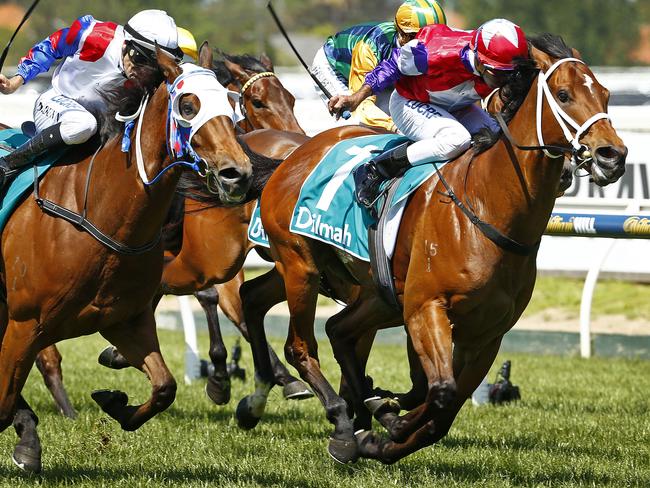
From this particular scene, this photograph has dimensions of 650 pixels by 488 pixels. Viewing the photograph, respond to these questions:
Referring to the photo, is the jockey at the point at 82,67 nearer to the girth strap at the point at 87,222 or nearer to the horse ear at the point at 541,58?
the girth strap at the point at 87,222

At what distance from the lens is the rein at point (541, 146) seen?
498cm

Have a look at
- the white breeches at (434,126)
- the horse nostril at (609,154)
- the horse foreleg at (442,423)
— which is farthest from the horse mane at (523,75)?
the horse foreleg at (442,423)

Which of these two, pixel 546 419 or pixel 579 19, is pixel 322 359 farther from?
pixel 579 19

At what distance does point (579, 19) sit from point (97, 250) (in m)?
56.3

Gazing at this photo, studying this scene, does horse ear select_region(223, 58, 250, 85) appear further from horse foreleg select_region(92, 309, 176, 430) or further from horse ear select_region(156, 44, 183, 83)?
horse ear select_region(156, 44, 183, 83)

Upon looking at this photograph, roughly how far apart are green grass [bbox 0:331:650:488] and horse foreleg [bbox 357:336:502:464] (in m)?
0.12

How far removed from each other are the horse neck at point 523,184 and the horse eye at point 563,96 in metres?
0.11

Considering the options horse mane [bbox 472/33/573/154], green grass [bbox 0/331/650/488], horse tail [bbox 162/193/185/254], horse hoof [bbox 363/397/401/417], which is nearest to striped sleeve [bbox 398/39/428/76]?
horse mane [bbox 472/33/573/154]

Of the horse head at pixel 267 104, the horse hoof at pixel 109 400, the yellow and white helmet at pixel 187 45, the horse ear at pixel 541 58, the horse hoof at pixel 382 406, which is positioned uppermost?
the horse ear at pixel 541 58

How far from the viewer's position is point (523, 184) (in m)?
5.28

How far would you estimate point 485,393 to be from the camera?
8195 mm

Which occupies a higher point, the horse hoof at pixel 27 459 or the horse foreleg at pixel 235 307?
the horse hoof at pixel 27 459

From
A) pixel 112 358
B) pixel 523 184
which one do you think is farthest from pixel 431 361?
pixel 112 358

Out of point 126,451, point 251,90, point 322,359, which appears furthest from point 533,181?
point 322,359
